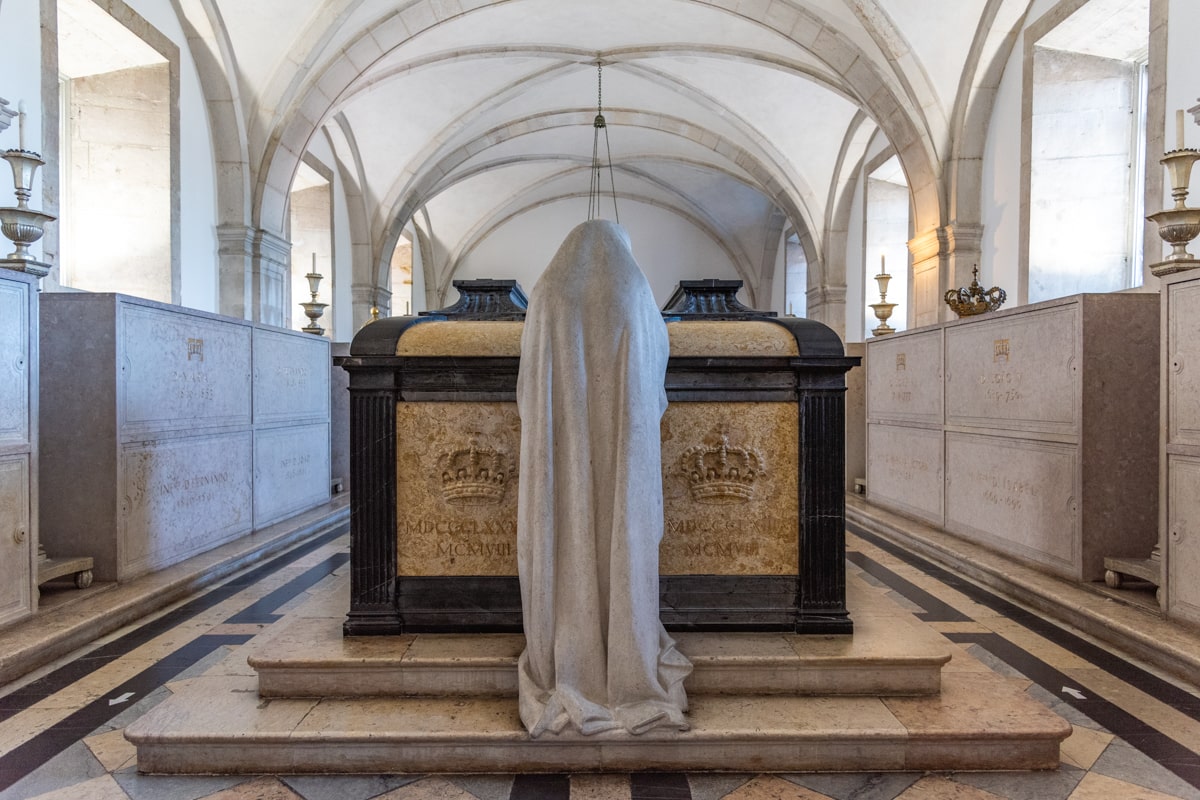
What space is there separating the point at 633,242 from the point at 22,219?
1452 cm

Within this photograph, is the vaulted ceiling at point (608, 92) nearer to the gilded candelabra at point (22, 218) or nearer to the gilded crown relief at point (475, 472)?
the gilded candelabra at point (22, 218)

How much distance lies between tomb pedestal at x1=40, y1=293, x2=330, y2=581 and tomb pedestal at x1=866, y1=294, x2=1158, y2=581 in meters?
4.99

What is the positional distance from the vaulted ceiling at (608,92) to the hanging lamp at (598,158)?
5.6 inches

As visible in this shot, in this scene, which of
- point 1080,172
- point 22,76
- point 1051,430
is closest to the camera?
point 1051,430

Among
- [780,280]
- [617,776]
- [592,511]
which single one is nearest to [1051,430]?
[592,511]

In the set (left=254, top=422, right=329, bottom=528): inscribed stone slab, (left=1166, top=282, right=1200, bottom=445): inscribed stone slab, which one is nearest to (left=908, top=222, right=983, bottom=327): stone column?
(left=1166, top=282, right=1200, bottom=445): inscribed stone slab

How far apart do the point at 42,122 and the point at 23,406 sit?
9.83ft

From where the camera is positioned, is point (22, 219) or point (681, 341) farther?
point (22, 219)

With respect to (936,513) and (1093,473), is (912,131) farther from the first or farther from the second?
(1093,473)

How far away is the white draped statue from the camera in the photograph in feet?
6.75

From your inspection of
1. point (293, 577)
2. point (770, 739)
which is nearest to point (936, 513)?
point (770, 739)

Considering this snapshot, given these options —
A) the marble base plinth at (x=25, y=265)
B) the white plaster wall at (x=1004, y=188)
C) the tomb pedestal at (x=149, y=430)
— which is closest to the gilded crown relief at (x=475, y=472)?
the tomb pedestal at (x=149, y=430)

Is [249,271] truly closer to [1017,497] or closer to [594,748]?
[594,748]

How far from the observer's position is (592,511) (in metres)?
2.12
